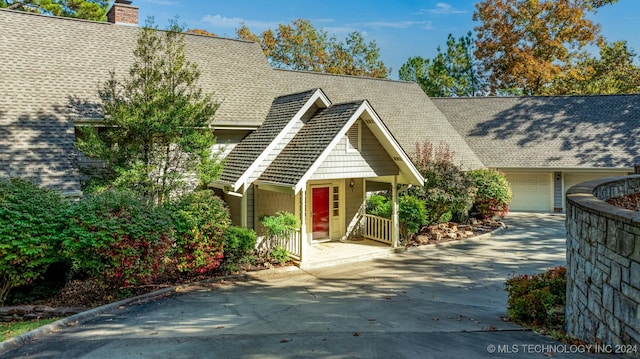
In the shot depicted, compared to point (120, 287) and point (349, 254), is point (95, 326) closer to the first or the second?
point (120, 287)

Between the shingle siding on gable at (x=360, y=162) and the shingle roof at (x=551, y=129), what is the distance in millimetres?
11977

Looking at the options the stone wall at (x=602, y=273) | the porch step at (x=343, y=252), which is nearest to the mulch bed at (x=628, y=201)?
the stone wall at (x=602, y=273)

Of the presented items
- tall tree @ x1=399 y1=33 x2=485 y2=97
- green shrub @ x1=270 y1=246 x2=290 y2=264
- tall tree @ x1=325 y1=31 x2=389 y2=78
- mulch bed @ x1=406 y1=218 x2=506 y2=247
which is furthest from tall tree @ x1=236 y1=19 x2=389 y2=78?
green shrub @ x1=270 y1=246 x2=290 y2=264

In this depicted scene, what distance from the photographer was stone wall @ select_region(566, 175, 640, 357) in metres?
5.09

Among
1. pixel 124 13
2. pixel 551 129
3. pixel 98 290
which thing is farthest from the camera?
pixel 551 129

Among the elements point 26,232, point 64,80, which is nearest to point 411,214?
point 26,232

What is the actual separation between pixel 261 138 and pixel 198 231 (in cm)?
470

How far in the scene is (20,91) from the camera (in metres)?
14.2

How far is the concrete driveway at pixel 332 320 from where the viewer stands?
7086mm

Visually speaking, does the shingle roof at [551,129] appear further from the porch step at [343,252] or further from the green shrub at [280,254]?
the green shrub at [280,254]

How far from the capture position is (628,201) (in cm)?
994

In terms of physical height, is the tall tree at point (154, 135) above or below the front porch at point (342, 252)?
above

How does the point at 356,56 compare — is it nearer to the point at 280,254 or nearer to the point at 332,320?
the point at 280,254

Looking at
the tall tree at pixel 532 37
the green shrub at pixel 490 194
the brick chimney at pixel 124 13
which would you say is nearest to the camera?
the brick chimney at pixel 124 13
